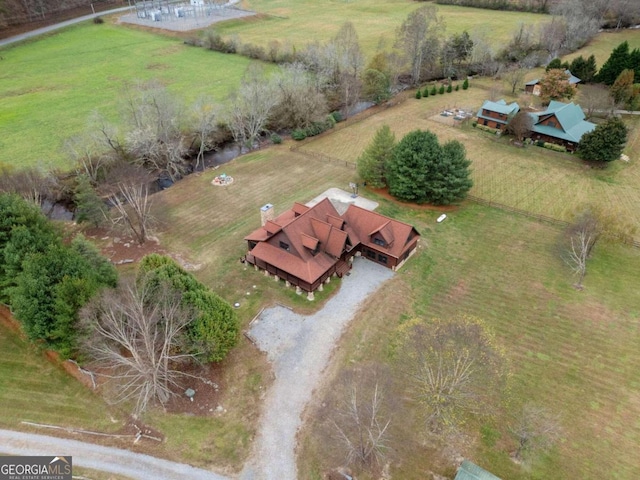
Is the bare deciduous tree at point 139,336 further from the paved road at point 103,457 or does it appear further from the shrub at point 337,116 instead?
the shrub at point 337,116

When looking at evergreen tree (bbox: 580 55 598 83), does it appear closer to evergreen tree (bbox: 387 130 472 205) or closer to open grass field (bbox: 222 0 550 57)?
open grass field (bbox: 222 0 550 57)

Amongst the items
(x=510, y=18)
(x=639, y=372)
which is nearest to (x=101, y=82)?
(x=639, y=372)

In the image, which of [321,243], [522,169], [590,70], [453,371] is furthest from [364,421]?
[590,70]

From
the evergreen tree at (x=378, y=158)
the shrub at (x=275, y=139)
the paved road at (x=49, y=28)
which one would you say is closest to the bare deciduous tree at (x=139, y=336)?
the evergreen tree at (x=378, y=158)

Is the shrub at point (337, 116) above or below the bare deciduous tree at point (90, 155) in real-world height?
below

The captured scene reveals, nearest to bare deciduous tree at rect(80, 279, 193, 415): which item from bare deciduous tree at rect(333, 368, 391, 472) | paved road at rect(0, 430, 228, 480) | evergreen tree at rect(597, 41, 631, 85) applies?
paved road at rect(0, 430, 228, 480)

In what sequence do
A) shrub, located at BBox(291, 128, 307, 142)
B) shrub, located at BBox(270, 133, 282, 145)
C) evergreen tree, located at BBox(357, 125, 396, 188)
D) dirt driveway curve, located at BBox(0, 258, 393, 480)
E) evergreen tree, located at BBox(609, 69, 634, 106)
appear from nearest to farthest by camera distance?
dirt driveway curve, located at BBox(0, 258, 393, 480), evergreen tree, located at BBox(357, 125, 396, 188), shrub, located at BBox(270, 133, 282, 145), shrub, located at BBox(291, 128, 307, 142), evergreen tree, located at BBox(609, 69, 634, 106)

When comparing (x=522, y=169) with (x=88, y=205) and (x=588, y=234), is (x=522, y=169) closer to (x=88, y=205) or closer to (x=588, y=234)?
(x=588, y=234)
